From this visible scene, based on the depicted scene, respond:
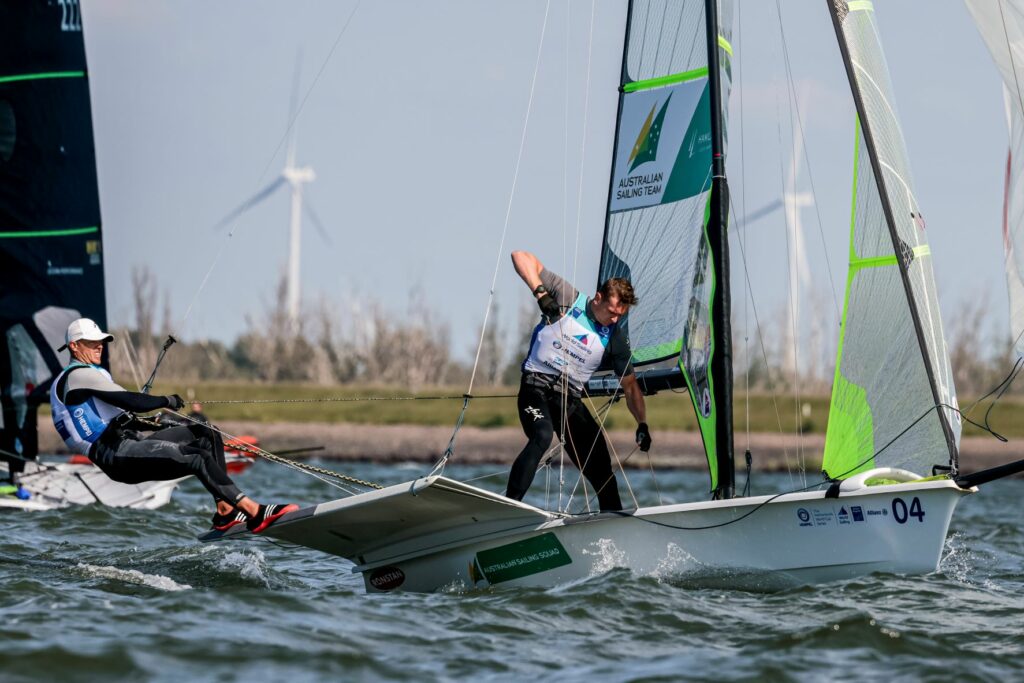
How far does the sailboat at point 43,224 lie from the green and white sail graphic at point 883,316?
7128 mm

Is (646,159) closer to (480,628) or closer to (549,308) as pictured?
(549,308)

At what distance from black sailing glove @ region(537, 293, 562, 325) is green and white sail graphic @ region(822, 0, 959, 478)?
1.83 metres

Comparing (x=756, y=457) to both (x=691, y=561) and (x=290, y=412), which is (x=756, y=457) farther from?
(x=691, y=561)

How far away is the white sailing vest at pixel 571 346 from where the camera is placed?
26.1 ft

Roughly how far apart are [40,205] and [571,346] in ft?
22.6

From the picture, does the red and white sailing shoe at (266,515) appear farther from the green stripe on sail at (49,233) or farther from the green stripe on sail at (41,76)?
the green stripe on sail at (41,76)

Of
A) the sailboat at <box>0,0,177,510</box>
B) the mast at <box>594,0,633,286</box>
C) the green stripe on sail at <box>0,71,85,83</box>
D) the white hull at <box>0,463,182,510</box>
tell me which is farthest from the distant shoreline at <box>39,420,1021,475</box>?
the mast at <box>594,0,633,286</box>

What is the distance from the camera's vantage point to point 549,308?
791cm

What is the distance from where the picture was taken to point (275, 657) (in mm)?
5859

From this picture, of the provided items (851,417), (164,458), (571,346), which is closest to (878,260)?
(851,417)

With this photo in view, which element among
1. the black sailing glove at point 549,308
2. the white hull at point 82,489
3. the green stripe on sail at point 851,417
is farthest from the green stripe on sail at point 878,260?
the white hull at point 82,489

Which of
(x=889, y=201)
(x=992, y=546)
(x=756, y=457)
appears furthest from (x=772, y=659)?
(x=756, y=457)

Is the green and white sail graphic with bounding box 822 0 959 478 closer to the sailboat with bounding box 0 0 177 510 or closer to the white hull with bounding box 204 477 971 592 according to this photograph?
the white hull with bounding box 204 477 971 592

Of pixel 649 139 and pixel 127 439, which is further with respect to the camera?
pixel 649 139
